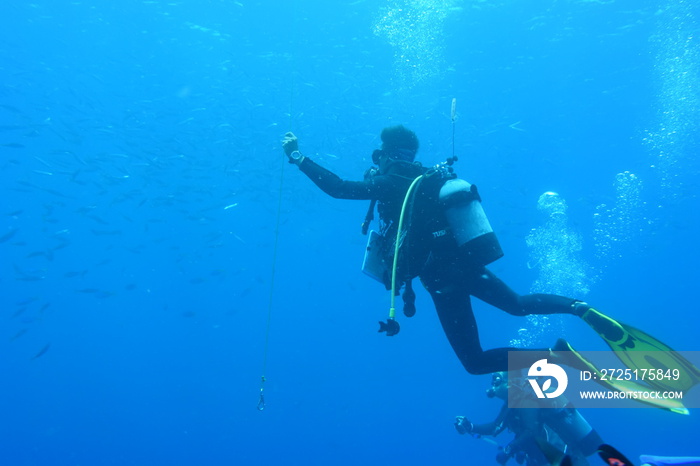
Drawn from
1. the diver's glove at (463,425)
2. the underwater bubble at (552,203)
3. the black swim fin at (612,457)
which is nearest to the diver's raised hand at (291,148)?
the black swim fin at (612,457)

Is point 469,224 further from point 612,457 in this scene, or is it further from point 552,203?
point 552,203

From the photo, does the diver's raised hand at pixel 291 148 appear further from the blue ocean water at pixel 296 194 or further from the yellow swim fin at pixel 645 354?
the blue ocean water at pixel 296 194

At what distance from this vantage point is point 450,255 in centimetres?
413

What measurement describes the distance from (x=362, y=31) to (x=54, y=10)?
17.7 m

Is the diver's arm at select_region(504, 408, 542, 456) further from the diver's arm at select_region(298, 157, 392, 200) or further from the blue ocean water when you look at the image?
the blue ocean water

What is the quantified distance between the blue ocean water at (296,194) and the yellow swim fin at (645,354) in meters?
13.8

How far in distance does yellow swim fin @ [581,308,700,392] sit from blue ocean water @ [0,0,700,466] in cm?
1377

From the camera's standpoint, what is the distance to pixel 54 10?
2448cm

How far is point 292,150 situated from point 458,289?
230cm

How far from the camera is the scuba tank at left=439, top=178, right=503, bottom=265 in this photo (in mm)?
3949

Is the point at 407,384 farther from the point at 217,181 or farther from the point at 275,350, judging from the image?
the point at 217,181

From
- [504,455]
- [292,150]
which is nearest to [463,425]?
[504,455]

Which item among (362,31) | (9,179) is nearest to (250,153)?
(362,31)

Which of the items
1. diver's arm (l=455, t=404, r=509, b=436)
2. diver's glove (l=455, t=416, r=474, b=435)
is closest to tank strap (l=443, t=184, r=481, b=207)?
diver's arm (l=455, t=404, r=509, b=436)
